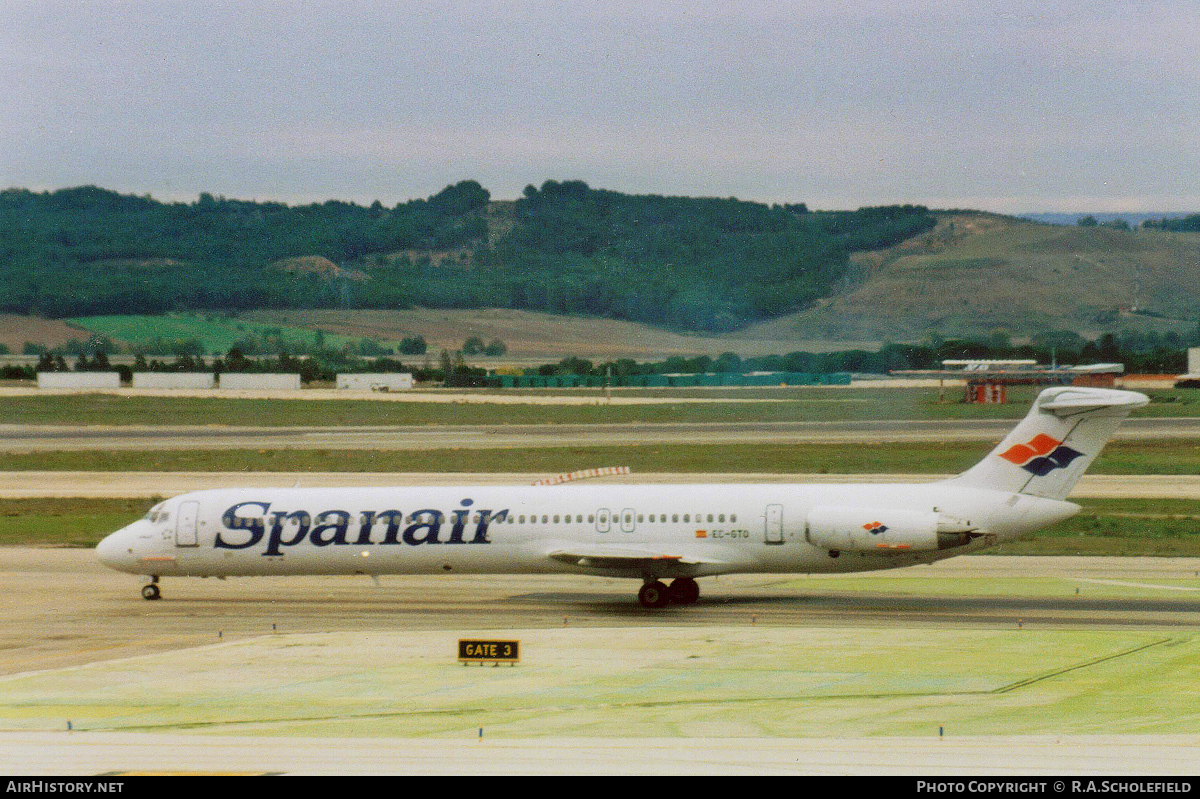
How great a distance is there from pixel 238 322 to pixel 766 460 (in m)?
101

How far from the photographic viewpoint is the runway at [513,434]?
79.6 metres

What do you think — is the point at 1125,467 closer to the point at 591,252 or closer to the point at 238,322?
the point at 591,252

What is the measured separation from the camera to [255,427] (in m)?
94.3

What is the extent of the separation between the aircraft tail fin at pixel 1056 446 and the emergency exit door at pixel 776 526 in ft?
16.7

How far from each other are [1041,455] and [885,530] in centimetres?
434

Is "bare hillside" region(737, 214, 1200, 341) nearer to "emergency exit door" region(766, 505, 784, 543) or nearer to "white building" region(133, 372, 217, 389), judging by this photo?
"emergency exit door" region(766, 505, 784, 543)

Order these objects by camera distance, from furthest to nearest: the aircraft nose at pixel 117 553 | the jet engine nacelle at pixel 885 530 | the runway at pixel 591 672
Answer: the aircraft nose at pixel 117 553, the jet engine nacelle at pixel 885 530, the runway at pixel 591 672

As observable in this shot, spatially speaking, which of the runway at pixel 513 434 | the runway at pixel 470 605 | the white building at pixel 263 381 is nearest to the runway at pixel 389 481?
the runway at pixel 513 434

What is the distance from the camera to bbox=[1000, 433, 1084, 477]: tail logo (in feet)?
108

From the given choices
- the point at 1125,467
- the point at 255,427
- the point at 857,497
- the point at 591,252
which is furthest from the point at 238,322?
the point at 857,497

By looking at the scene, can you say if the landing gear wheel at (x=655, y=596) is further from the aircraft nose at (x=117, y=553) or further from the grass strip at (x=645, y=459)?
the grass strip at (x=645, y=459)

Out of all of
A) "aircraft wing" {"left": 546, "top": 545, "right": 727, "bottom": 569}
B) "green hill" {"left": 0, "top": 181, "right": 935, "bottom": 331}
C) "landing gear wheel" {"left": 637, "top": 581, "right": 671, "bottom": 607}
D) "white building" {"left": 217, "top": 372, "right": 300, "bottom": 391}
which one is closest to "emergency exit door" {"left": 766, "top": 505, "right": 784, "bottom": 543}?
"aircraft wing" {"left": 546, "top": 545, "right": 727, "bottom": 569}

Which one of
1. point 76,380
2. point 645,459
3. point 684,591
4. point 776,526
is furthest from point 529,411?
point 776,526

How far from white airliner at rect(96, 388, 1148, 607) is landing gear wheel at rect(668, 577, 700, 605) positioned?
37 millimetres
